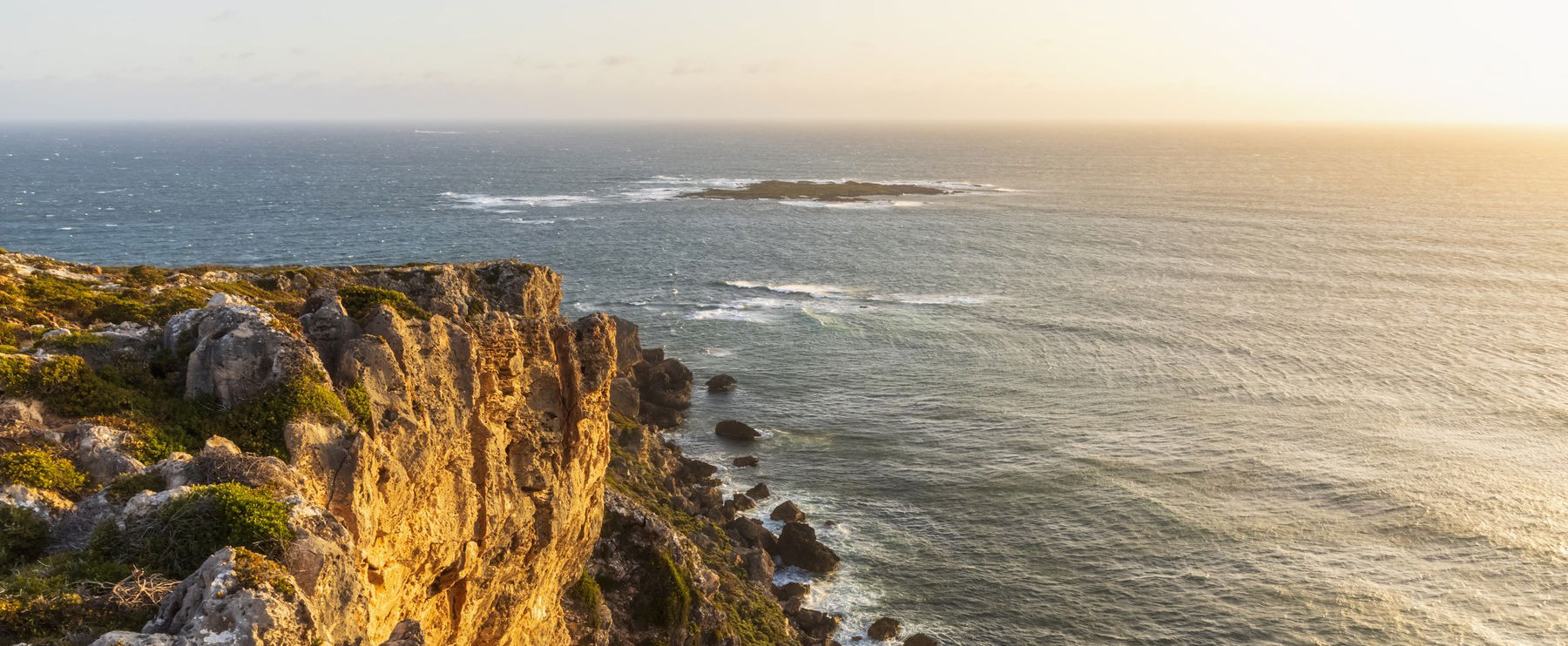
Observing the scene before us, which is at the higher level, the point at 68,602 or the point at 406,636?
the point at 68,602

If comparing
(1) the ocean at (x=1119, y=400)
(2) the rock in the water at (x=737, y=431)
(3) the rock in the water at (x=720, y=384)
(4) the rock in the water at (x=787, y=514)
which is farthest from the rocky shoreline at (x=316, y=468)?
(3) the rock in the water at (x=720, y=384)

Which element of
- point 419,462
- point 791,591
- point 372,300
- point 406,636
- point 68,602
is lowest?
point 791,591

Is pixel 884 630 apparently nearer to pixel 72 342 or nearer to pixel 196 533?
pixel 72 342

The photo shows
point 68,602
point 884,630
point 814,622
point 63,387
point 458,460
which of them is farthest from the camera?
point 814,622

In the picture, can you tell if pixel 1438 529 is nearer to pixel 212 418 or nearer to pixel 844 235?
pixel 212 418

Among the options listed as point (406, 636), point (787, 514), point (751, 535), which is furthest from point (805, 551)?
point (406, 636)

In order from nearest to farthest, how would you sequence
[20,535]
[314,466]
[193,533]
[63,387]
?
[193,533] < [20,535] < [314,466] < [63,387]

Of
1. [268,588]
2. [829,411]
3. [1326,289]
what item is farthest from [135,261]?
[1326,289]
